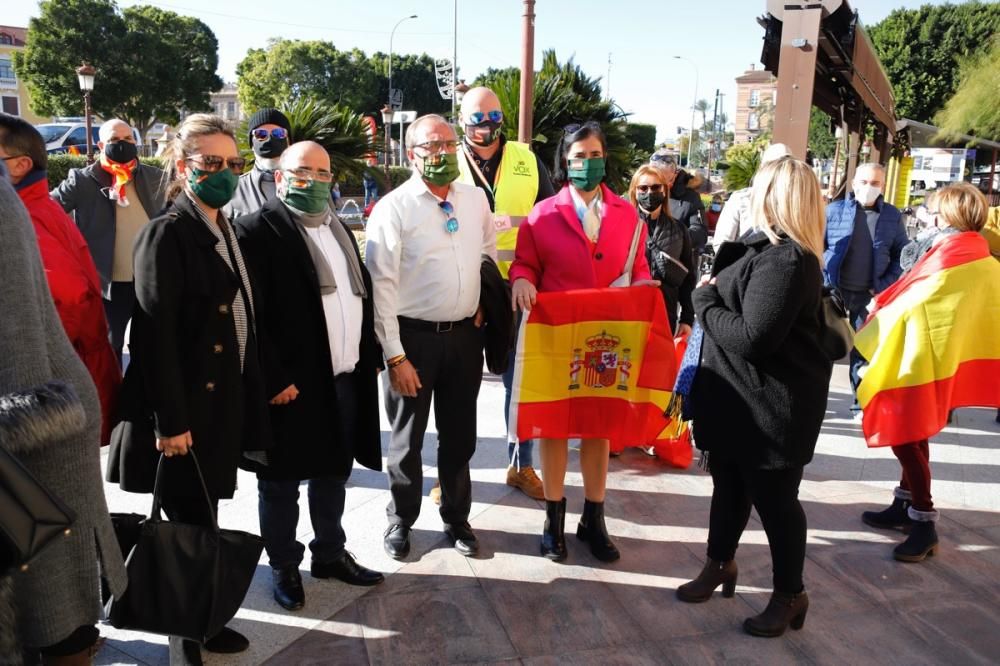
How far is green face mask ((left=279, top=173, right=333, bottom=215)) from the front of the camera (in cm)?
284

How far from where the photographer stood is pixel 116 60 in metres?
41.2

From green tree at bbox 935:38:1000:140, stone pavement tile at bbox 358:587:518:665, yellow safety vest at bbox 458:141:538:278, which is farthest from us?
green tree at bbox 935:38:1000:140

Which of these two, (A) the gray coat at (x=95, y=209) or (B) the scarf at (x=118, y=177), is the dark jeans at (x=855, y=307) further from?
(B) the scarf at (x=118, y=177)

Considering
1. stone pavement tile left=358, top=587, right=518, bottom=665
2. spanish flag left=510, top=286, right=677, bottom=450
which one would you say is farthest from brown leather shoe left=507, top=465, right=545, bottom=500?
stone pavement tile left=358, top=587, right=518, bottom=665

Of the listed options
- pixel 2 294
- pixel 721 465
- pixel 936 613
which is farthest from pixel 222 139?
pixel 936 613

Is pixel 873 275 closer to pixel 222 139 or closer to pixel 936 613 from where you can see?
pixel 936 613

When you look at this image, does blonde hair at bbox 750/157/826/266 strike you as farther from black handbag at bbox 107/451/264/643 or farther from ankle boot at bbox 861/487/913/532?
black handbag at bbox 107/451/264/643

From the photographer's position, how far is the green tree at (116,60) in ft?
131

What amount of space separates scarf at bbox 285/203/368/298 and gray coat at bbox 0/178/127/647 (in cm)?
101

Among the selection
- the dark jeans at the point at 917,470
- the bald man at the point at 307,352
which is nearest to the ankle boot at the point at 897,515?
the dark jeans at the point at 917,470

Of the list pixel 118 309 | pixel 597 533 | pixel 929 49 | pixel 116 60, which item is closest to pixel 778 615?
pixel 597 533

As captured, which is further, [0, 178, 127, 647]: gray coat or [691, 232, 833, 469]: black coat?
[691, 232, 833, 469]: black coat

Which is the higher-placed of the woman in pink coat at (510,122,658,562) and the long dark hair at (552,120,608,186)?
the long dark hair at (552,120,608,186)

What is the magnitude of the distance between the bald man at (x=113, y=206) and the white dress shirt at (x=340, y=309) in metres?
2.38
